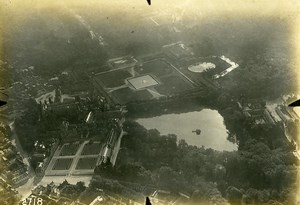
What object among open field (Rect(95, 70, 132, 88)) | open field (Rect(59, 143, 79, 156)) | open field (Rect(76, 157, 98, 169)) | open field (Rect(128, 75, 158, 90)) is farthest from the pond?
open field (Rect(59, 143, 79, 156))

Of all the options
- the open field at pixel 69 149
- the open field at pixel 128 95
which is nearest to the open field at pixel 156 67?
the open field at pixel 128 95

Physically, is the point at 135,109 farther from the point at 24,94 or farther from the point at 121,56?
the point at 24,94

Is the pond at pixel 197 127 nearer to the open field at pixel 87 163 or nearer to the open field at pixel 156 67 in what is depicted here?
the open field at pixel 156 67


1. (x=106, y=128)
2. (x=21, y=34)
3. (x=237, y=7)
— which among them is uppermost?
(x=237, y=7)

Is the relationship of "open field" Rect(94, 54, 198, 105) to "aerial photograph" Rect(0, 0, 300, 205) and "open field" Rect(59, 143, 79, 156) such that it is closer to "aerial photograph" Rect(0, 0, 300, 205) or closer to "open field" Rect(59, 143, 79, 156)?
"aerial photograph" Rect(0, 0, 300, 205)

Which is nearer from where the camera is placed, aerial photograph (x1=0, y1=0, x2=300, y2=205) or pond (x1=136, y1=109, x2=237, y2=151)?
aerial photograph (x1=0, y1=0, x2=300, y2=205)

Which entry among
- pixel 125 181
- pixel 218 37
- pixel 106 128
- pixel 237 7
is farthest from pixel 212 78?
pixel 125 181
